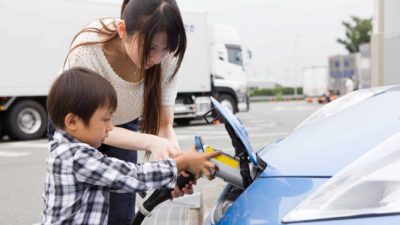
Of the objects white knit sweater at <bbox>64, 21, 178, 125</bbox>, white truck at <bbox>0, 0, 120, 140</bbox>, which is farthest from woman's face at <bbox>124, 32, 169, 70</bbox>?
white truck at <bbox>0, 0, 120, 140</bbox>

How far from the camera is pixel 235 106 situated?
1444 cm

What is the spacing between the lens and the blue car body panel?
51.2 inches

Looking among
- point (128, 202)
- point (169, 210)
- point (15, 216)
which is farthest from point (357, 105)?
point (15, 216)

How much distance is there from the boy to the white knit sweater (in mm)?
291

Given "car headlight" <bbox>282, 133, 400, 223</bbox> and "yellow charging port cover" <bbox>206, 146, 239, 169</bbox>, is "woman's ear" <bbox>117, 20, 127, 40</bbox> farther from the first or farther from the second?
"car headlight" <bbox>282, 133, 400, 223</bbox>

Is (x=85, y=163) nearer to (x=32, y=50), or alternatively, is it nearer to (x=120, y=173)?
(x=120, y=173)

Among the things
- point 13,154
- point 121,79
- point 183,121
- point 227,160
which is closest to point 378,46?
point 13,154

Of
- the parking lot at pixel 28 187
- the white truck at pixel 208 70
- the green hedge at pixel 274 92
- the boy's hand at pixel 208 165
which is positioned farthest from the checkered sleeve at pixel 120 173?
the green hedge at pixel 274 92

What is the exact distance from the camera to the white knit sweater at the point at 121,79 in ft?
6.07

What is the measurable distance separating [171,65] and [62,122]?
2.05 ft

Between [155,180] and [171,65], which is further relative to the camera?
[171,65]

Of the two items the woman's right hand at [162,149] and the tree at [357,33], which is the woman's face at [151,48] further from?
the tree at [357,33]

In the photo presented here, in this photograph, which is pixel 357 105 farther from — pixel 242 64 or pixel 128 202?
pixel 242 64

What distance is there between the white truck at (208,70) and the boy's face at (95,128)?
10.8m
